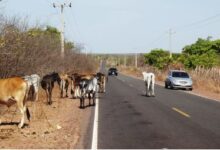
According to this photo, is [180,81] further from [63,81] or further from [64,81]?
[63,81]

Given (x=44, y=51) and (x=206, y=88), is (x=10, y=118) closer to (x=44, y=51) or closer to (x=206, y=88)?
(x=44, y=51)

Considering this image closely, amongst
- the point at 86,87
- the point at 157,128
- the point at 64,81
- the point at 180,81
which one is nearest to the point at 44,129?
the point at 157,128

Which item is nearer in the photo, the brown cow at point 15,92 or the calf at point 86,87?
the brown cow at point 15,92

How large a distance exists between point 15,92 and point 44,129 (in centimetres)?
144

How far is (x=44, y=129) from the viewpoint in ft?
51.2

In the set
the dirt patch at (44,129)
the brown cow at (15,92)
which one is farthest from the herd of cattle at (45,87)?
the dirt patch at (44,129)

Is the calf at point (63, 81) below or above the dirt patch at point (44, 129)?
above

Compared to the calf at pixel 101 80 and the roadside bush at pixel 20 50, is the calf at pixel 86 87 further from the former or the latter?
the calf at pixel 101 80

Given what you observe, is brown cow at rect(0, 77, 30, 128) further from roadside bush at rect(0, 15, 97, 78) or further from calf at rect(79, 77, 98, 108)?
calf at rect(79, 77, 98, 108)

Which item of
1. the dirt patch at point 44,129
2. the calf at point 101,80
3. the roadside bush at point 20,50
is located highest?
the roadside bush at point 20,50

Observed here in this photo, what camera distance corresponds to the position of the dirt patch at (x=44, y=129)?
42.7 ft

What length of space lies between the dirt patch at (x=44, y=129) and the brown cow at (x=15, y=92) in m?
0.73

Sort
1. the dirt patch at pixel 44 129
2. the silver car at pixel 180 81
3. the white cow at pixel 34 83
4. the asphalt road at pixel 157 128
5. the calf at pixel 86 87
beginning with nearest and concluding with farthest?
the asphalt road at pixel 157 128
the dirt patch at pixel 44 129
the white cow at pixel 34 83
the calf at pixel 86 87
the silver car at pixel 180 81

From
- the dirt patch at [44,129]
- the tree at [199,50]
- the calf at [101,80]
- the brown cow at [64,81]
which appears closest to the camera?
the dirt patch at [44,129]
